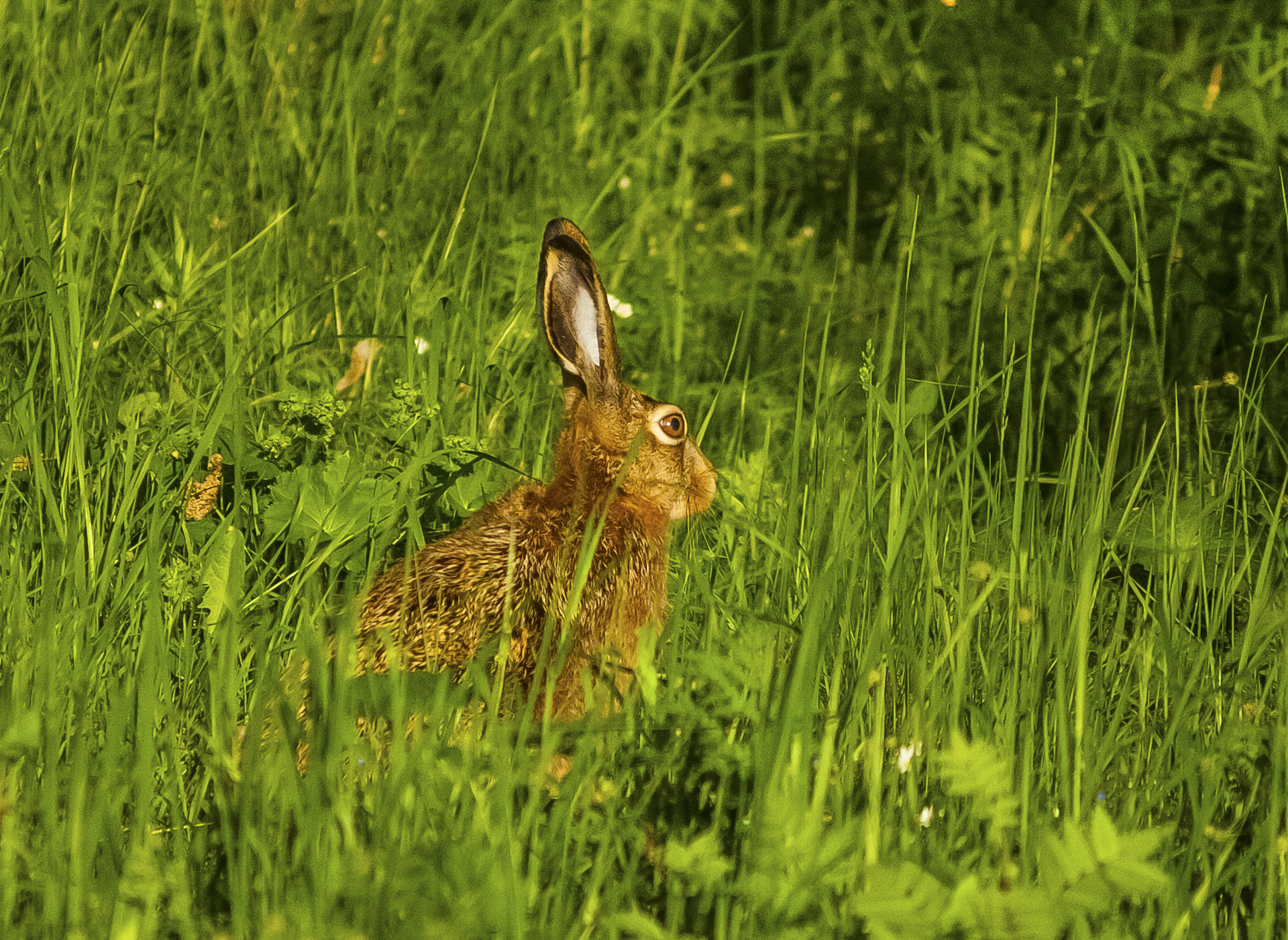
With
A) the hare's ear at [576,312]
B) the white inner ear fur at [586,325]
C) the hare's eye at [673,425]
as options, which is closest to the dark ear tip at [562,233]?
the hare's ear at [576,312]

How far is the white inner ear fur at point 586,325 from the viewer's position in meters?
3.92

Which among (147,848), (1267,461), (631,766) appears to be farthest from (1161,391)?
(147,848)

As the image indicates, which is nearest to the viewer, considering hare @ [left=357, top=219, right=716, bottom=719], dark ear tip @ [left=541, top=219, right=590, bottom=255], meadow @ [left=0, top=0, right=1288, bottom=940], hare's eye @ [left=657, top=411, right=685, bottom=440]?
meadow @ [left=0, top=0, right=1288, bottom=940]

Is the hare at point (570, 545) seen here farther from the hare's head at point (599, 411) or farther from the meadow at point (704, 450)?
the meadow at point (704, 450)

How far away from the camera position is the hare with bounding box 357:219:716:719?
3076 millimetres

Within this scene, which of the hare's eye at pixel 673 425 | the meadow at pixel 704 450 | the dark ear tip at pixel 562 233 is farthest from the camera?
the hare's eye at pixel 673 425

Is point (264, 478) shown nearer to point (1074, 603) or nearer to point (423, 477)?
point (423, 477)

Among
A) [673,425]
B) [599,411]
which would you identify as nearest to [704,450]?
[673,425]

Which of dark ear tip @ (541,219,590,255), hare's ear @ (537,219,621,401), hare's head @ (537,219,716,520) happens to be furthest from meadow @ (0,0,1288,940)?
dark ear tip @ (541,219,590,255)

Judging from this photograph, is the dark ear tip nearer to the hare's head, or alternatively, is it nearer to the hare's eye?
the hare's head

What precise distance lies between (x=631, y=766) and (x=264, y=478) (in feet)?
5.19

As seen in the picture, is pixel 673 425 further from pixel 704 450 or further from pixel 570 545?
pixel 570 545

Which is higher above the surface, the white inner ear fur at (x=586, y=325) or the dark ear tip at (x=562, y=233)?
the dark ear tip at (x=562, y=233)

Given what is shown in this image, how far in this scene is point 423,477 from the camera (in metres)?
3.84
